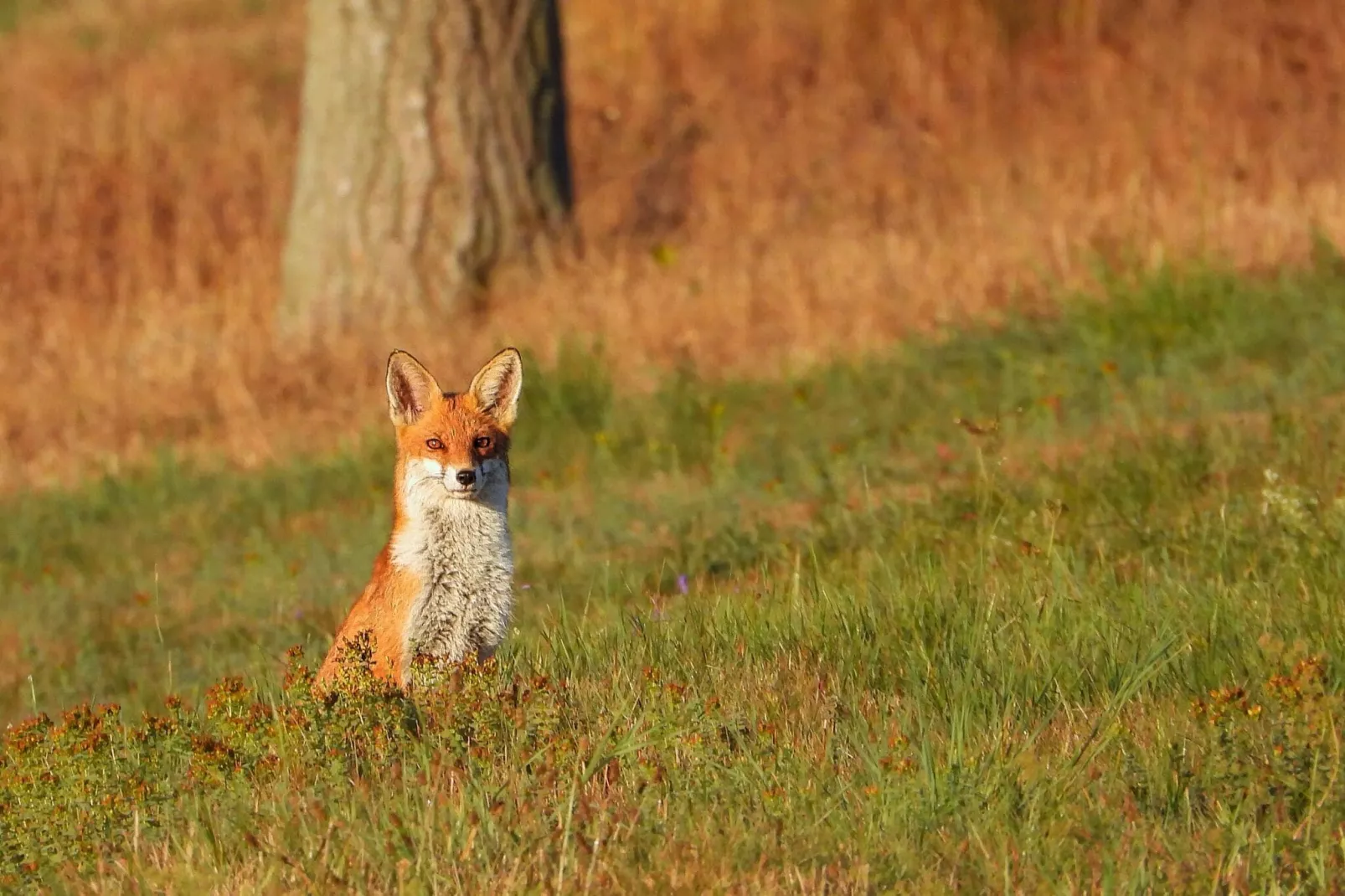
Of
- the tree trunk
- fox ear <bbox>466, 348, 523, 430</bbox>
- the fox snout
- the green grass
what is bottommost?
the green grass

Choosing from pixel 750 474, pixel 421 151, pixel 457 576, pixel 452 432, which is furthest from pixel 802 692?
pixel 421 151

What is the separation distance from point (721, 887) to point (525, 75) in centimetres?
1042

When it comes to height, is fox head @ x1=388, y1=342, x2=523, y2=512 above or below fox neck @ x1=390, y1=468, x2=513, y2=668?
above

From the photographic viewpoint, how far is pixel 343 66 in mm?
13766

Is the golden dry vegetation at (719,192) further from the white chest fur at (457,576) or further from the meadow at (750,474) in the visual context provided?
the white chest fur at (457,576)

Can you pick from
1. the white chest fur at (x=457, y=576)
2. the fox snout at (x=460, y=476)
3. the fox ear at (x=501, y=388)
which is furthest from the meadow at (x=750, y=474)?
the fox ear at (x=501, y=388)

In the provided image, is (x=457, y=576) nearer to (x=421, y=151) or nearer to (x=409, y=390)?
(x=409, y=390)

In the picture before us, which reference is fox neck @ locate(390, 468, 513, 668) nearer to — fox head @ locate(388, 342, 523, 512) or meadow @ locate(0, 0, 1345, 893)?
fox head @ locate(388, 342, 523, 512)

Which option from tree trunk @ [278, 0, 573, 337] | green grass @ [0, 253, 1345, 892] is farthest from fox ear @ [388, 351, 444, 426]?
tree trunk @ [278, 0, 573, 337]

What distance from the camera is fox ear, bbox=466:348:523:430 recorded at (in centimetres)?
611

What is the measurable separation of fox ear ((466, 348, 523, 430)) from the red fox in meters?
0.07

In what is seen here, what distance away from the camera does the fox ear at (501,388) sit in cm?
611

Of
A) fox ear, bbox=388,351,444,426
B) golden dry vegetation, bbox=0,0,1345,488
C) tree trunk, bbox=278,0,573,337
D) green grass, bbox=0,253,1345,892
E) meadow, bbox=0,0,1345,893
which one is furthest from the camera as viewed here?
tree trunk, bbox=278,0,573,337

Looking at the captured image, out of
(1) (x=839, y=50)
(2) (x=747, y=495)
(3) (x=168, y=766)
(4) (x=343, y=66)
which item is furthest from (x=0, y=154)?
(3) (x=168, y=766)
